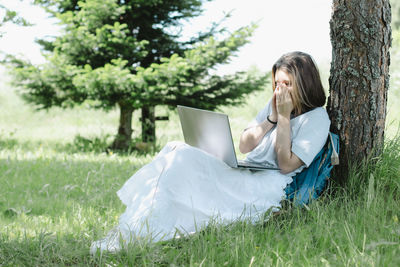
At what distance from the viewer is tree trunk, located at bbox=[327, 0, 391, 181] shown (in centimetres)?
292

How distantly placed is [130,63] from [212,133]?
4602 mm

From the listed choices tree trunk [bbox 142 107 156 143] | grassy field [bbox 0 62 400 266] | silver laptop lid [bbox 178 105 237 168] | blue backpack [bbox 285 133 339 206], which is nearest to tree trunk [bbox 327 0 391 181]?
grassy field [bbox 0 62 400 266]

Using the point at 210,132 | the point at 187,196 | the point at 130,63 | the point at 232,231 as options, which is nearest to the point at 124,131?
the point at 130,63

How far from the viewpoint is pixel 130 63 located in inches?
272

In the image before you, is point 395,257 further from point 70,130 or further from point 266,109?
point 70,130

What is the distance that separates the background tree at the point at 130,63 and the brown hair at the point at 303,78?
336cm

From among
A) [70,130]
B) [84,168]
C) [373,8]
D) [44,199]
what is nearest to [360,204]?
[373,8]

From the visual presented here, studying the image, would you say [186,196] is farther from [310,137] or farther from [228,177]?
[310,137]

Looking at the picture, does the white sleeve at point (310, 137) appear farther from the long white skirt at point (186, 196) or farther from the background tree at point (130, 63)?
the background tree at point (130, 63)

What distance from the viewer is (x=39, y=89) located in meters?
6.97

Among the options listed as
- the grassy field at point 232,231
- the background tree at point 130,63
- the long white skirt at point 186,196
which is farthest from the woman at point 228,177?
the background tree at point 130,63

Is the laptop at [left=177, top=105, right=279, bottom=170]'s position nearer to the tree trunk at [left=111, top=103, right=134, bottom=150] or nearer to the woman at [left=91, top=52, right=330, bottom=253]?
the woman at [left=91, top=52, right=330, bottom=253]

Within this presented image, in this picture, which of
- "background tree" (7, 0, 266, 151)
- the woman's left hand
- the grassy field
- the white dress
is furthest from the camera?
"background tree" (7, 0, 266, 151)

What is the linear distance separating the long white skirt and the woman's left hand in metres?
0.41
